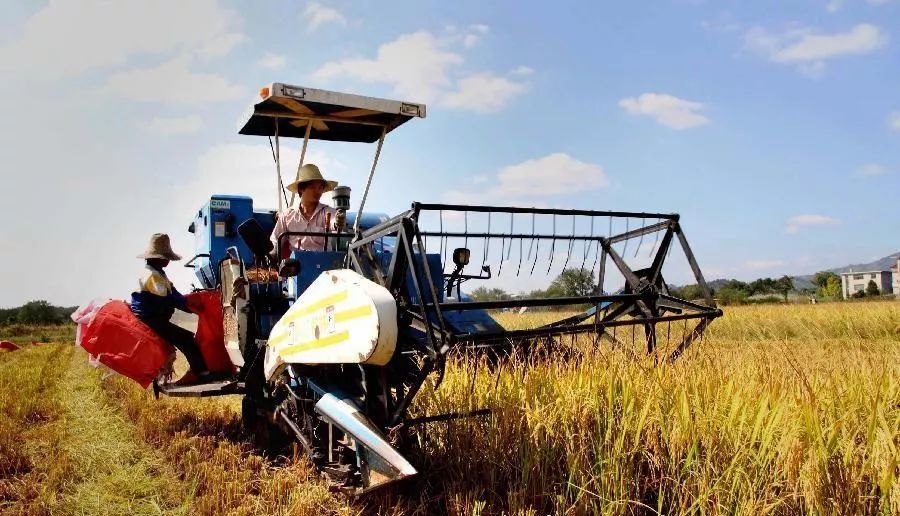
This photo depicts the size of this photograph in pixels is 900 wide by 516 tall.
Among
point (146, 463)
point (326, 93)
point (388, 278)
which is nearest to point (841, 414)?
point (388, 278)

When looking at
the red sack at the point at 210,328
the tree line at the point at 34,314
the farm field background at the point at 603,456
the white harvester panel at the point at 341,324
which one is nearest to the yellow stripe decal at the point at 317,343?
the white harvester panel at the point at 341,324

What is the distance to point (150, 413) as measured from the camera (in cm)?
707

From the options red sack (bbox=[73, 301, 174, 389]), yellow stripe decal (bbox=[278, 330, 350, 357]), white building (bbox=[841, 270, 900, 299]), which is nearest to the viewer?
yellow stripe decal (bbox=[278, 330, 350, 357])

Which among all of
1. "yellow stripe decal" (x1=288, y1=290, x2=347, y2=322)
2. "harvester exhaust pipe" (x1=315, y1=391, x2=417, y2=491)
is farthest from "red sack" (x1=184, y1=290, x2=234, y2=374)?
"harvester exhaust pipe" (x1=315, y1=391, x2=417, y2=491)

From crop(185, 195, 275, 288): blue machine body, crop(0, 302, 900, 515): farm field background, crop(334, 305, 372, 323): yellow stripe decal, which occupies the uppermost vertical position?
crop(185, 195, 275, 288): blue machine body

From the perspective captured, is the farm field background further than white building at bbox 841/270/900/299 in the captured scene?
No

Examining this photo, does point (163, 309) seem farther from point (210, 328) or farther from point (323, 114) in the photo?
point (323, 114)

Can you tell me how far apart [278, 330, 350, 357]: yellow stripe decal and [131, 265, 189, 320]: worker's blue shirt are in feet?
7.18

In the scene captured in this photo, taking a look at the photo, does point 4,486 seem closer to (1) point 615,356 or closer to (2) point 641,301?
(1) point 615,356

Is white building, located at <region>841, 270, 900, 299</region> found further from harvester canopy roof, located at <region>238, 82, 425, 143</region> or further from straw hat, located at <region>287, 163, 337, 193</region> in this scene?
straw hat, located at <region>287, 163, 337, 193</region>

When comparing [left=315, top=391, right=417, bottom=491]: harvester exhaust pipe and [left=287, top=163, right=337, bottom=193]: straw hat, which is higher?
[left=287, top=163, right=337, bottom=193]: straw hat

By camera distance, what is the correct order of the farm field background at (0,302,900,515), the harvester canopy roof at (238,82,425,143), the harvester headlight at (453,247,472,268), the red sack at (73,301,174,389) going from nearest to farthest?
the farm field background at (0,302,900,515) < the harvester headlight at (453,247,472,268) < the harvester canopy roof at (238,82,425,143) < the red sack at (73,301,174,389)

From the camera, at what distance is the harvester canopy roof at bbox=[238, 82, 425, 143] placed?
222 inches

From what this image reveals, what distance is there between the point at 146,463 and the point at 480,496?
3158mm
